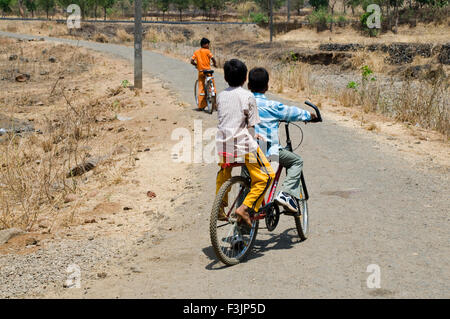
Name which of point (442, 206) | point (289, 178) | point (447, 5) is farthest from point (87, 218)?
point (447, 5)

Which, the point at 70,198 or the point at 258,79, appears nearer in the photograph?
the point at 258,79

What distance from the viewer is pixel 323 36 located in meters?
55.2

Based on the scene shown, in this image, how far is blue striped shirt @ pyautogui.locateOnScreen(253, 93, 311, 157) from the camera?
4746 millimetres

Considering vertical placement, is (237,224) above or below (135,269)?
above

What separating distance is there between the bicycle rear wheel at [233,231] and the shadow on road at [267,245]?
0.12m

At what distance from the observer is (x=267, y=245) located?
539cm

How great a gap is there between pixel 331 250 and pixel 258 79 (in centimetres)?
174

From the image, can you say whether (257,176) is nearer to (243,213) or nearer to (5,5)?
(243,213)

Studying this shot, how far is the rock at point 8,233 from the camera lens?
5987 millimetres

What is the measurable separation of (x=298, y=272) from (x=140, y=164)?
534cm

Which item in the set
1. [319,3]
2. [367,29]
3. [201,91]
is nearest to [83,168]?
[201,91]

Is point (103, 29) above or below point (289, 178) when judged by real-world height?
above

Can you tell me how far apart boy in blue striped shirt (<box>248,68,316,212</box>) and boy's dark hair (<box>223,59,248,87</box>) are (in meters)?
0.10

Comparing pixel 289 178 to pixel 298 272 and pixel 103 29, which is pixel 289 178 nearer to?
pixel 298 272
